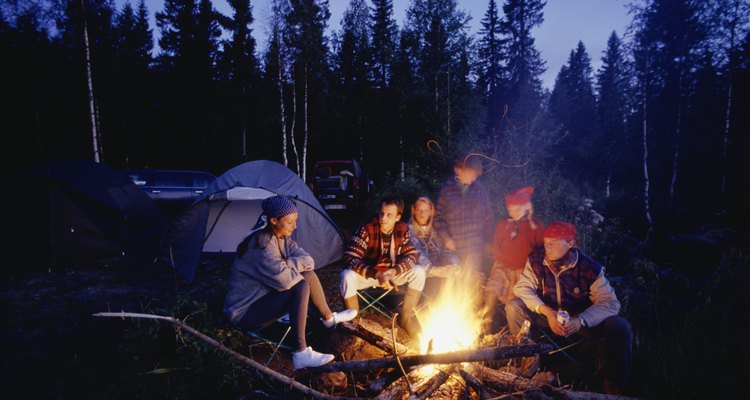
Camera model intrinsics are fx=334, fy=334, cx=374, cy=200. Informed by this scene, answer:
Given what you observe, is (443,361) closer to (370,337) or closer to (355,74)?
(370,337)

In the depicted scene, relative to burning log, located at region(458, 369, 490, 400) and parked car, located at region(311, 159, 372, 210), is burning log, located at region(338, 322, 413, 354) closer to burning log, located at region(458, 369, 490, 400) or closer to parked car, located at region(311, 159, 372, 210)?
burning log, located at region(458, 369, 490, 400)

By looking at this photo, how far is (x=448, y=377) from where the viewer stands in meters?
2.48

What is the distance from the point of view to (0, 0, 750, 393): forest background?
759 cm

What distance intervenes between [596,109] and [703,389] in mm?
30933

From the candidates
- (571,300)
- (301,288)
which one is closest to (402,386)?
(301,288)

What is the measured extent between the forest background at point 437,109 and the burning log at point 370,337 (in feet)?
7.72

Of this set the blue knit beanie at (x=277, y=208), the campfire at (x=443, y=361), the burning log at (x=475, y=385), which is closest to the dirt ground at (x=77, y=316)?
the blue knit beanie at (x=277, y=208)

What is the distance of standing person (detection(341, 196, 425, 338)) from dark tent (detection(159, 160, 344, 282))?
2.18 meters

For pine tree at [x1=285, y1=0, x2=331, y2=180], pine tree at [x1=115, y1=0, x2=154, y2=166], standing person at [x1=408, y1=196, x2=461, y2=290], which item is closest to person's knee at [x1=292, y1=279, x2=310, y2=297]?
standing person at [x1=408, y1=196, x2=461, y2=290]

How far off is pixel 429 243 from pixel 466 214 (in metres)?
0.63

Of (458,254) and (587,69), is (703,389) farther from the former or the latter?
(587,69)

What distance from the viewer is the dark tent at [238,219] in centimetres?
540

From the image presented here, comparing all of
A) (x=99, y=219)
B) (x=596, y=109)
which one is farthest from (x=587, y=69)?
(x=99, y=219)

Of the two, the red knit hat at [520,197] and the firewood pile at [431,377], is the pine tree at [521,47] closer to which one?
the red knit hat at [520,197]
